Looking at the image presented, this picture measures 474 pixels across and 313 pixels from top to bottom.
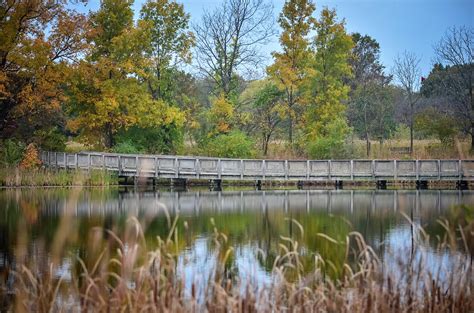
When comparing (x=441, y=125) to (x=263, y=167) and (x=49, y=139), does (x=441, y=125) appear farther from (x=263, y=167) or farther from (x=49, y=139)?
(x=49, y=139)

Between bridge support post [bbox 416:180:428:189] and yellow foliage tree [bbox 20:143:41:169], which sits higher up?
yellow foliage tree [bbox 20:143:41:169]

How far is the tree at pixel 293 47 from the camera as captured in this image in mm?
50906

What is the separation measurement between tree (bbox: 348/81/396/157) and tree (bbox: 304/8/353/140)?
15720 mm

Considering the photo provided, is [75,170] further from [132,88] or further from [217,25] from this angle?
[217,25]

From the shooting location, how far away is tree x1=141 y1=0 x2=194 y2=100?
5069cm

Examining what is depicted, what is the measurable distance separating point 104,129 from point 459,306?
4210 cm

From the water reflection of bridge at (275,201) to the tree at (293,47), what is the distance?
11.4 metres

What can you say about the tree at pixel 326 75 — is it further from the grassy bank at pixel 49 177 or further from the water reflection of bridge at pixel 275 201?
the grassy bank at pixel 49 177

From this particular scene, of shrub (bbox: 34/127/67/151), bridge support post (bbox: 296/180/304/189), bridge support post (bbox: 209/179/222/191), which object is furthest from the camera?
shrub (bbox: 34/127/67/151)

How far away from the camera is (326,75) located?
51.6m

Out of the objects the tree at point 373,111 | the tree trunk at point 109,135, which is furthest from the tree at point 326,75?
the tree at point 373,111

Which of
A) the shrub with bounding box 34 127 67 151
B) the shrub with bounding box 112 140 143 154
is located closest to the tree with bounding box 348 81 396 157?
the shrub with bounding box 112 140 143 154

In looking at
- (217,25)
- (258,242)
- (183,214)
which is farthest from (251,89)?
(258,242)

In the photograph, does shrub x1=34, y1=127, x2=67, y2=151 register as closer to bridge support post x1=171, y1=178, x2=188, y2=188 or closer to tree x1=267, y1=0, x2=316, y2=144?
bridge support post x1=171, y1=178, x2=188, y2=188
